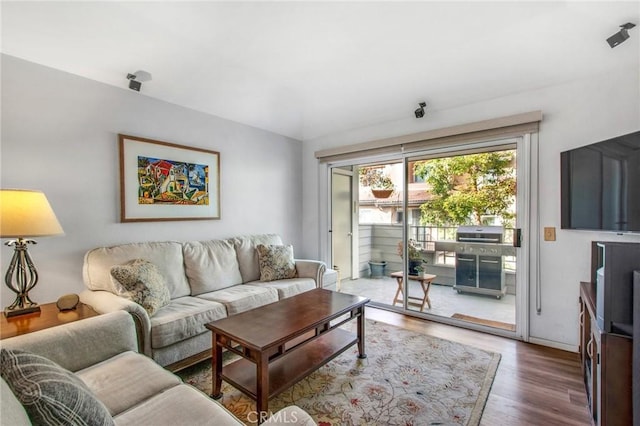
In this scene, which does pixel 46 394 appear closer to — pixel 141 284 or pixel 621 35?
pixel 141 284

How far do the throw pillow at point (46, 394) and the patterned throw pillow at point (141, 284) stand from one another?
1.31 metres

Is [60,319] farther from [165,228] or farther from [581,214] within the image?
[581,214]

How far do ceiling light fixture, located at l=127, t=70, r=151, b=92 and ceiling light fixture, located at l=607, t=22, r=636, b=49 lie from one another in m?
3.49

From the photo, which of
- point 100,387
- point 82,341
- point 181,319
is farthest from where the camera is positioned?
point 181,319

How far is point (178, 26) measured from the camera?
2.05 metres

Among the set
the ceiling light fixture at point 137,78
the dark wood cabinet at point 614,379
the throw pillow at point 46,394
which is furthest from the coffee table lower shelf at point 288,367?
the ceiling light fixture at point 137,78

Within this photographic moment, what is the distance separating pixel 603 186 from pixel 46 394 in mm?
2916

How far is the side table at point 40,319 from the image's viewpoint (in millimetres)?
1604

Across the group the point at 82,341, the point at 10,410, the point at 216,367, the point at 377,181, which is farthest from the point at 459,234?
the point at 10,410

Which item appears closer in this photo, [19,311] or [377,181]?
[19,311]

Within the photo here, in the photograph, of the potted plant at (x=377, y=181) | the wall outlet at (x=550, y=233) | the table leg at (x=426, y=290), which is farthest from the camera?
the potted plant at (x=377, y=181)

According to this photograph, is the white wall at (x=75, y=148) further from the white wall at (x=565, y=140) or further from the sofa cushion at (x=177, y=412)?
the white wall at (x=565, y=140)

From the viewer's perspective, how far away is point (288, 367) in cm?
191

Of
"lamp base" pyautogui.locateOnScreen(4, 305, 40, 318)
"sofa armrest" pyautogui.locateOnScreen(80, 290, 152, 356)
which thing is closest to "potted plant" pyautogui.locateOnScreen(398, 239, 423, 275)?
"sofa armrest" pyautogui.locateOnScreen(80, 290, 152, 356)
